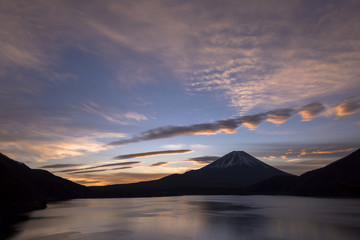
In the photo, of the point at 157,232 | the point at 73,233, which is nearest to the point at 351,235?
the point at 157,232

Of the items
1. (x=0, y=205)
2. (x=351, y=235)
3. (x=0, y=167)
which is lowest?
(x=351, y=235)

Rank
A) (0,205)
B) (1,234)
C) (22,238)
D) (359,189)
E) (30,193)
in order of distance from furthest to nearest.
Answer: (30,193) < (0,205) < (1,234) < (22,238) < (359,189)

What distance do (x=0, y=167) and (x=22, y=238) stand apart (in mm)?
81446

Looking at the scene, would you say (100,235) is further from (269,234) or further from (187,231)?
(269,234)

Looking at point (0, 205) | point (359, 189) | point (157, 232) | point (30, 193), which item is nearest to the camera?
point (359, 189)

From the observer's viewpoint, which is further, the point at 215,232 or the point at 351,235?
the point at 215,232

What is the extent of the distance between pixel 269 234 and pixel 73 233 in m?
31.6

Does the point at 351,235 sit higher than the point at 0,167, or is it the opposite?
the point at 0,167

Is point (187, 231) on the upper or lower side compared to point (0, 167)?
lower

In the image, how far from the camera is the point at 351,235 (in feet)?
139

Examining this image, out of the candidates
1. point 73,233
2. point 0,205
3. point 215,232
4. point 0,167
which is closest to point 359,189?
point 215,232

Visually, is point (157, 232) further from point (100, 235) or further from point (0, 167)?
point (0, 167)

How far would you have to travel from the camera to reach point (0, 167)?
107438 millimetres

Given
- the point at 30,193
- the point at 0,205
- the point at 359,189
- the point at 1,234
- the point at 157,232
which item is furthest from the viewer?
the point at 30,193
